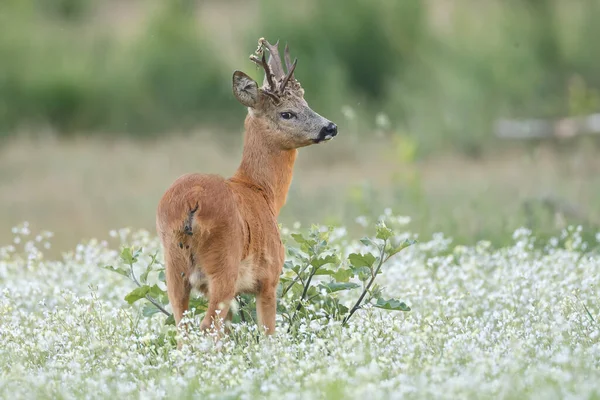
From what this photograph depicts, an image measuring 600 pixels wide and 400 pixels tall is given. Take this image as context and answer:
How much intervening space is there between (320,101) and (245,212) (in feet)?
40.4

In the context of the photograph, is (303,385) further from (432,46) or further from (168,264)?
(432,46)

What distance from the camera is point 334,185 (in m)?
15.2

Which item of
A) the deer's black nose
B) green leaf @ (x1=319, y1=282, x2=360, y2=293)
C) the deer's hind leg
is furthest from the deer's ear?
the deer's hind leg

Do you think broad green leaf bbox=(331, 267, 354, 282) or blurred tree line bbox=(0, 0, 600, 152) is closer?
broad green leaf bbox=(331, 267, 354, 282)

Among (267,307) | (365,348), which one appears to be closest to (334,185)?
(267,307)

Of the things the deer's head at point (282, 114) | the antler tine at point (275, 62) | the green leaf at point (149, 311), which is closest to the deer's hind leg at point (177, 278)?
the green leaf at point (149, 311)

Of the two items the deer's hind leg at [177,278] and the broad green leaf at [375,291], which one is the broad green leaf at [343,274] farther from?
the deer's hind leg at [177,278]

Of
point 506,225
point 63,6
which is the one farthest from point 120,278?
point 63,6

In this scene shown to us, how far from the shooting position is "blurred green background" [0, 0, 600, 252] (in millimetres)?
14242

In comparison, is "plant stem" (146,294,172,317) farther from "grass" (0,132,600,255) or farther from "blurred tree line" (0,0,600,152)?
"blurred tree line" (0,0,600,152)

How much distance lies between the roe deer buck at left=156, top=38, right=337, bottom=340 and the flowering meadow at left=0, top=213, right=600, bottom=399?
225mm

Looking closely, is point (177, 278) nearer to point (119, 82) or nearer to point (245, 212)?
point (245, 212)

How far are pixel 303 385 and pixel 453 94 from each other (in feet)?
42.8

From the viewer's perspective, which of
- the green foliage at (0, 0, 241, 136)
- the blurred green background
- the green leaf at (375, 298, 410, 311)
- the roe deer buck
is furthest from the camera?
the green foliage at (0, 0, 241, 136)
